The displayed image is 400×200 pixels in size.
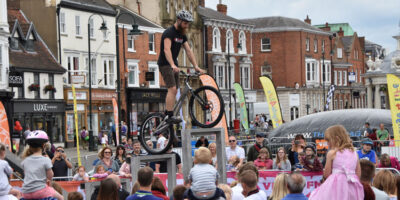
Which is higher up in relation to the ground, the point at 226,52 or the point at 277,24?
the point at 277,24

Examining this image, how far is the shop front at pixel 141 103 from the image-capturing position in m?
53.3

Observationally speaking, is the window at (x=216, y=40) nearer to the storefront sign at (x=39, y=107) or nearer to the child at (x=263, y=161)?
the storefront sign at (x=39, y=107)

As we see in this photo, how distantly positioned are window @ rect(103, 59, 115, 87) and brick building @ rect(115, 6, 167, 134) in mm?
924

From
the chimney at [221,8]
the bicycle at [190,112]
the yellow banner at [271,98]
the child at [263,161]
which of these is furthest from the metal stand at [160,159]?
the chimney at [221,8]

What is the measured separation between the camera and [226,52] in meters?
70.9

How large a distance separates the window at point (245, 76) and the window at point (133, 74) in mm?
20391

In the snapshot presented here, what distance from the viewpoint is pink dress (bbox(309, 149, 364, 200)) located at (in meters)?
8.39

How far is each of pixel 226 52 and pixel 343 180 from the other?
62.8m

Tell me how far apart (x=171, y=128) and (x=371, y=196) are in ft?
13.4

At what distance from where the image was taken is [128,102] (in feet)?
175

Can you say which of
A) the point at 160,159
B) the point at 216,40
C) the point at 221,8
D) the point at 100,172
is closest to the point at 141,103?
the point at 216,40

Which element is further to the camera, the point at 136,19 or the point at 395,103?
the point at 136,19

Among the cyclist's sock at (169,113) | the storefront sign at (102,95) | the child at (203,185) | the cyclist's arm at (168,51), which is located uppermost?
the cyclist's arm at (168,51)

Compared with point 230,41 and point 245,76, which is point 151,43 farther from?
point 245,76
